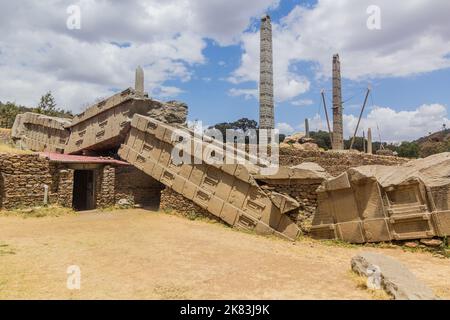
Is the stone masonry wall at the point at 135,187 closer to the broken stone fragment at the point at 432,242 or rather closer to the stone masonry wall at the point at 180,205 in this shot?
the stone masonry wall at the point at 180,205

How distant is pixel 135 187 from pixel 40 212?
14.1ft

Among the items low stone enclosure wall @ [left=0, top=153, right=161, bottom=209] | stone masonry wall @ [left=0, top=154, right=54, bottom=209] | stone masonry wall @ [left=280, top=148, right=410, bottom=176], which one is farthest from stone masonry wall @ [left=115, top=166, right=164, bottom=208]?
stone masonry wall @ [left=280, top=148, right=410, bottom=176]

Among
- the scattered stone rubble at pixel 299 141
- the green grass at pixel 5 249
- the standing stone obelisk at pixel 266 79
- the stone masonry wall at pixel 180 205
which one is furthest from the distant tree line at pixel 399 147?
the green grass at pixel 5 249

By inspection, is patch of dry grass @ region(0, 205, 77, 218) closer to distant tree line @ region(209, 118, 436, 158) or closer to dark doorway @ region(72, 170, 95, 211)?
dark doorway @ region(72, 170, 95, 211)

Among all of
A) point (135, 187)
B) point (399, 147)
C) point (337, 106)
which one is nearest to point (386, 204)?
point (135, 187)

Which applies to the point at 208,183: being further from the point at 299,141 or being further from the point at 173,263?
the point at 299,141

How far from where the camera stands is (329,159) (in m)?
18.6

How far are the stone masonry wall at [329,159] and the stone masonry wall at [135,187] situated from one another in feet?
21.8

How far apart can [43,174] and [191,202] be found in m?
6.27

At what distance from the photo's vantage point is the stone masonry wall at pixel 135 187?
52.3ft

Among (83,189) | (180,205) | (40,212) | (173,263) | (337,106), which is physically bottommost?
(173,263)
